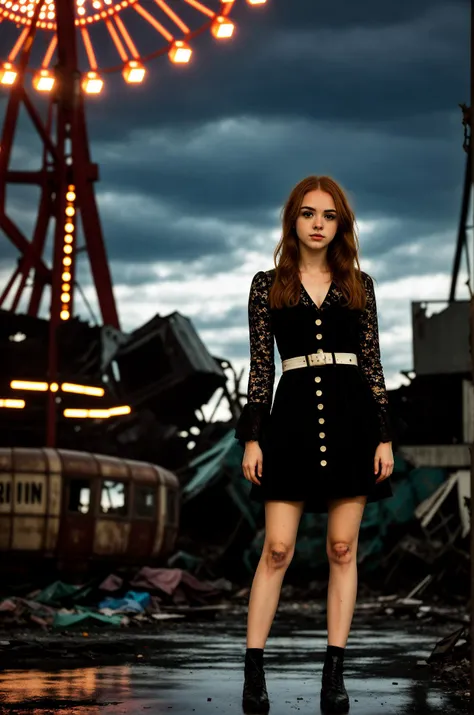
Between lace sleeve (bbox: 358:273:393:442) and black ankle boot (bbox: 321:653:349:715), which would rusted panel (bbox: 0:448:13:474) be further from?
black ankle boot (bbox: 321:653:349:715)

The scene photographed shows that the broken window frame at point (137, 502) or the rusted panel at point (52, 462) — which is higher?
the rusted panel at point (52, 462)

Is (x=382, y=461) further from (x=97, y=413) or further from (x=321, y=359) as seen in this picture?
(x=97, y=413)

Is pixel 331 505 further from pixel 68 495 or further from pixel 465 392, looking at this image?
pixel 465 392

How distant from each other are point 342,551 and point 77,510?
1534cm

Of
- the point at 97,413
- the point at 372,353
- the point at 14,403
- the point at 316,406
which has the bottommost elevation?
the point at 316,406

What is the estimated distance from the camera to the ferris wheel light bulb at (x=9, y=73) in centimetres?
3253

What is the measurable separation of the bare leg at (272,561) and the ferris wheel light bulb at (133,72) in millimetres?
28447

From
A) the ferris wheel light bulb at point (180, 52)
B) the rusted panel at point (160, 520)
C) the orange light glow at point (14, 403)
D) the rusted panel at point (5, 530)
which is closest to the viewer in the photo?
the rusted panel at point (5, 530)

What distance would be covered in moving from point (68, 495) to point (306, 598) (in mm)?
6724

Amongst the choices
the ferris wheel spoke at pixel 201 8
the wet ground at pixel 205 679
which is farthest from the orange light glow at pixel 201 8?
the wet ground at pixel 205 679

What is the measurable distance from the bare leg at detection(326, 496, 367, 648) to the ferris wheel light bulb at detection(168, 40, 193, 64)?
2725cm

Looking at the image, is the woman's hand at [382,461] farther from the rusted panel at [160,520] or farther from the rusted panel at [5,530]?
the rusted panel at [160,520]

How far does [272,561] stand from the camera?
17.0 ft

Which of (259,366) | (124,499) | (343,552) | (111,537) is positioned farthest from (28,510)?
(343,552)
